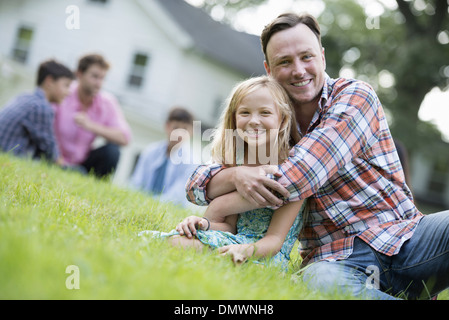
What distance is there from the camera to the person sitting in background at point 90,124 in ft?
20.1

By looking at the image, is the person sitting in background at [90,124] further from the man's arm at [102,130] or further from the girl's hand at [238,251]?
the girl's hand at [238,251]

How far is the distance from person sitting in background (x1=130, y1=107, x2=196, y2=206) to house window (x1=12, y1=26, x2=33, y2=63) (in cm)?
1433

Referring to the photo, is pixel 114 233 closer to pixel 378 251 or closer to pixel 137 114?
pixel 378 251

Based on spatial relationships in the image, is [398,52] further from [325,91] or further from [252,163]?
[252,163]

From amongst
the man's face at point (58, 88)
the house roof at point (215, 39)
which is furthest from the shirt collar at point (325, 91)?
the house roof at point (215, 39)

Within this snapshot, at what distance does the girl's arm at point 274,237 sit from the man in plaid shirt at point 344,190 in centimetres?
10

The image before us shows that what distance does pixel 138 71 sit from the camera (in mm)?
17641

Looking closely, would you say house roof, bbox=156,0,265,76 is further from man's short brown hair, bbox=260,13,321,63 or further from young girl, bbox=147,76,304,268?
young girl, bbox=147,76,304,268

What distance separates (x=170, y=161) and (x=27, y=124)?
191 centimetres

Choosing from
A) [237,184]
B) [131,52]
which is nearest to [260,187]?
[237,184]

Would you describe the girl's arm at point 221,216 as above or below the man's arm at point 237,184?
below

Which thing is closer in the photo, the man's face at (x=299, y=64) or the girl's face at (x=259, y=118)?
the girl's face at (x=259, y=118)

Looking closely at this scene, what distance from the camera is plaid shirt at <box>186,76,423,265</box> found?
7.81ft
